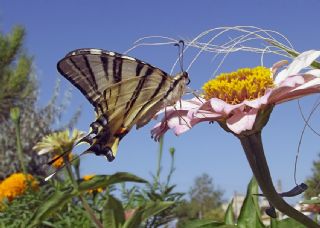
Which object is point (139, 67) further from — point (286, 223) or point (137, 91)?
point (286, 223)

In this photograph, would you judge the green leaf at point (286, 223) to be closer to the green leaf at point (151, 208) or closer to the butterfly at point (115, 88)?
the butterfly at point (115, 88)

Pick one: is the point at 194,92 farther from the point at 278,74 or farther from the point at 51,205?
the point at 51,205

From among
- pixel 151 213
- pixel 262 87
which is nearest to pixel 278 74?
pixel 262 87

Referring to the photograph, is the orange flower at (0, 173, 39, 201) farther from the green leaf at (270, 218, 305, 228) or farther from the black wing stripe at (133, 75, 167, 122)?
the green leaf at (270, 218, 305, 228)

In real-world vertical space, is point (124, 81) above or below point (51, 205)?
above

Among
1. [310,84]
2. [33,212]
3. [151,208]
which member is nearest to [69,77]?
[151,208]

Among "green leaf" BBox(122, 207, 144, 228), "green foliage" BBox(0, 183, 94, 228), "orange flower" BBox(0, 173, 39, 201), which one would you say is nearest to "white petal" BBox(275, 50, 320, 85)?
"green leaf" BBox(122, 207, 144, 228)
